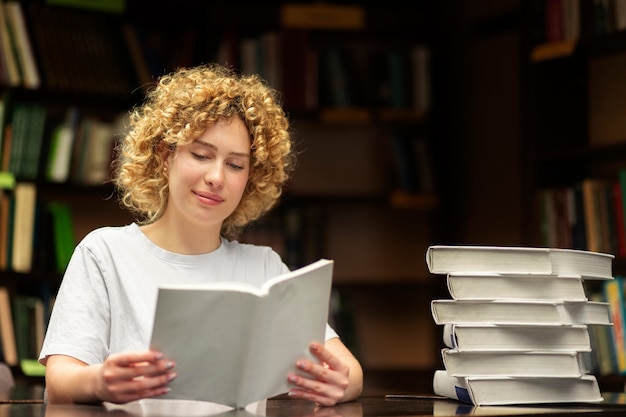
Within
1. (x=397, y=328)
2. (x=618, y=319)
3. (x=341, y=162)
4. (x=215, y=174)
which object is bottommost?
(x=397, y=328)

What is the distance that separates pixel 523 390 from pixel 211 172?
2.11 ft

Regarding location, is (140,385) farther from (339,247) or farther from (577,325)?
(339,247)

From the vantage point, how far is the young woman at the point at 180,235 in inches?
64.2

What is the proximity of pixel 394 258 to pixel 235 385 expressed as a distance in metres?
3.09

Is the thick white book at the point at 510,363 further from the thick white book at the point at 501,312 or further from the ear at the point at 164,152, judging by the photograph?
the ear at the point at 164,152

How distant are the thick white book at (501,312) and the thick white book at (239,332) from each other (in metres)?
0.21

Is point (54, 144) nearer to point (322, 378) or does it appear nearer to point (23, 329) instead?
point (23, 329)

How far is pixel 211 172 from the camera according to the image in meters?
1.74

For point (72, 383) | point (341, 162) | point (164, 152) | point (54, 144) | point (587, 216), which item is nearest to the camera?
point (72, 383)

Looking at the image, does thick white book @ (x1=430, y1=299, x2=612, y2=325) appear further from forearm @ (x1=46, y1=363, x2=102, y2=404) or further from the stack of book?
forearm @ (x1=46, y1=363, x2=102, y2=404)

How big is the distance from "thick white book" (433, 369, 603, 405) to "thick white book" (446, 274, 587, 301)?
0.14m

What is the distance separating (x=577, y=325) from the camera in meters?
1.69

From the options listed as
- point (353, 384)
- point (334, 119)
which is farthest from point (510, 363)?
point (334, 119)

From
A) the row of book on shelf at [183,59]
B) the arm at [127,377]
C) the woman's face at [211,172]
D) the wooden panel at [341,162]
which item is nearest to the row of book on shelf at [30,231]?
the row of book on shelf at [183,59]
